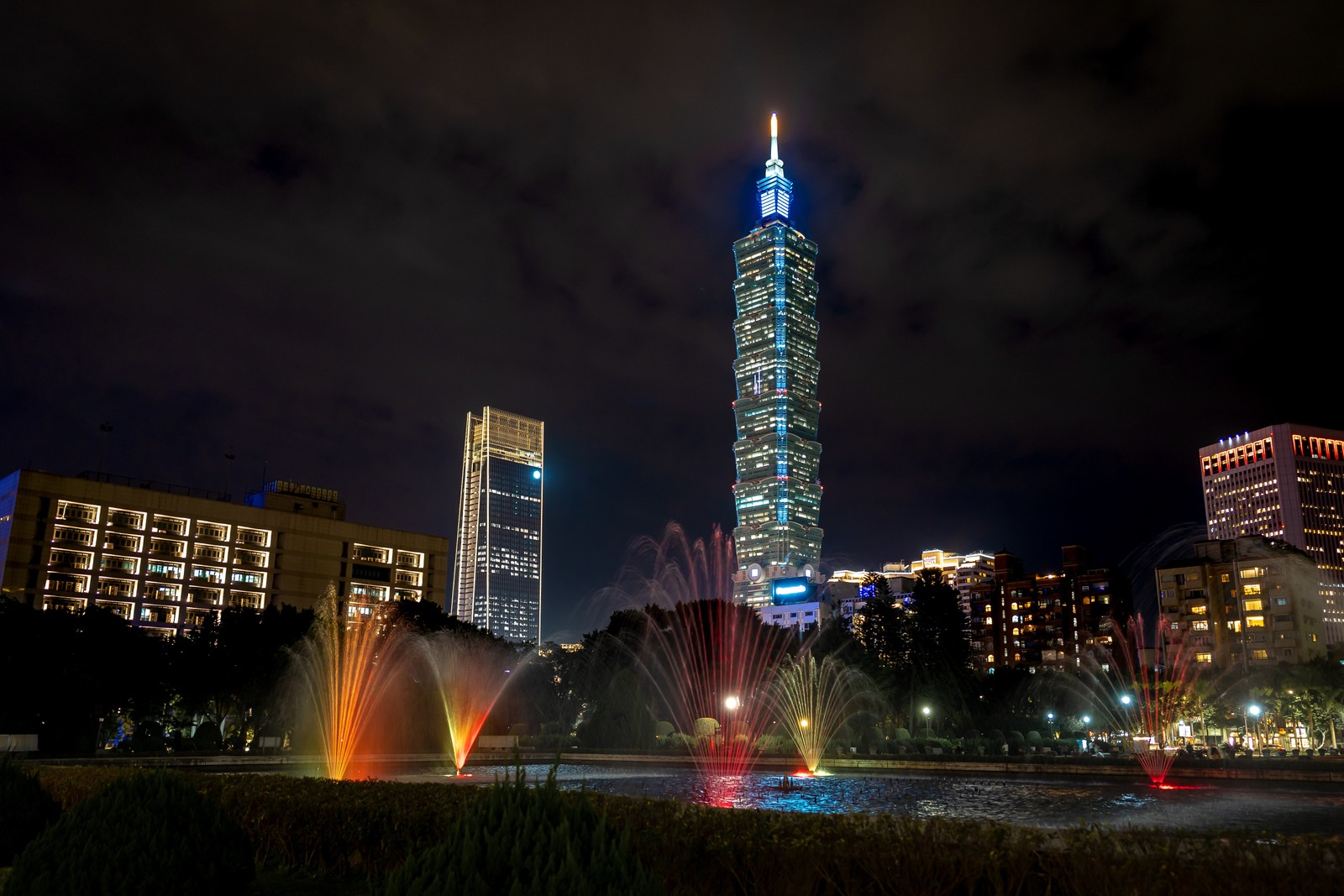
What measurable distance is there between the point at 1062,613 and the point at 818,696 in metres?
138

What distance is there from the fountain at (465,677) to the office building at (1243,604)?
101 metres

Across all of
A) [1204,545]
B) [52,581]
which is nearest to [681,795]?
[52,581]

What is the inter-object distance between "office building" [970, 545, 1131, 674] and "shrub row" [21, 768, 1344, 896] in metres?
185

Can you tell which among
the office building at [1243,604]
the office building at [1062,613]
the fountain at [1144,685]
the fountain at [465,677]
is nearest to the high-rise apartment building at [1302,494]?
the office building at [1062,613]

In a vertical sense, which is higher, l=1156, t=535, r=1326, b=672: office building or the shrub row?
l=1156, t=535, r=1326, b=672: office building

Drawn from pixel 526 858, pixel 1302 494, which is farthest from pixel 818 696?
pixel 1302 494

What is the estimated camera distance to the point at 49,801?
14.9 meters

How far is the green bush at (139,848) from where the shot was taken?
935cm

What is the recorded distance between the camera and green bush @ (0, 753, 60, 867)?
1401 centimetres

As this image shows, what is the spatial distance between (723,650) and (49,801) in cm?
6707

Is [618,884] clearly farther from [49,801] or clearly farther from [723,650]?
[723,650]

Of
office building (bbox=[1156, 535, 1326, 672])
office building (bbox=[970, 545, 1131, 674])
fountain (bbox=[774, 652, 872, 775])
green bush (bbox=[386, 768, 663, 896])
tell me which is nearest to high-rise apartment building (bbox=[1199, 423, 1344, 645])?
office building (bbox=[970, 545, 1131, 674])

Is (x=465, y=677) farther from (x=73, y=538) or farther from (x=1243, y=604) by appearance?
(x=1243, y=604)

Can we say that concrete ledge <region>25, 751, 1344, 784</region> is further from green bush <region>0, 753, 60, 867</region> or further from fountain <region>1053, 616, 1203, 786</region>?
green bush <region>0, 753, 60, 867</region>
